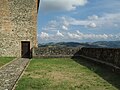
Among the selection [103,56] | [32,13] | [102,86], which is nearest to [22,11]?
[32,13]

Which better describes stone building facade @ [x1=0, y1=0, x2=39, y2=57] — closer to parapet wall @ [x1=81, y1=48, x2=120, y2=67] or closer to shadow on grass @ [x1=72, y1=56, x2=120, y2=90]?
parapet wall @ [x1=81, y1=48, x2=120, y2=67]

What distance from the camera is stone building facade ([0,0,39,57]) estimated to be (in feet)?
92.5

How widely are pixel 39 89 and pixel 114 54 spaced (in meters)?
7.07

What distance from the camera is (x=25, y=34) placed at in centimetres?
2834

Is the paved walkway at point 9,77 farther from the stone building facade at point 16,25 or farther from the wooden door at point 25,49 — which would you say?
the wooden door at point 25,49

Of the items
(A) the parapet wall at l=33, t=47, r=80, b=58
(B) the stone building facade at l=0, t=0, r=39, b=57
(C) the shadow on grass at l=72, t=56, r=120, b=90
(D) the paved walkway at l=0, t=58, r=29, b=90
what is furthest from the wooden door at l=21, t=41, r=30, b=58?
(C) the shadow on grass at l=72, t=56, r=120, b=90

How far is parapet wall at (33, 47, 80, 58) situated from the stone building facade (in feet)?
4.11

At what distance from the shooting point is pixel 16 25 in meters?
28.3

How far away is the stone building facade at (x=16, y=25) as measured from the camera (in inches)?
1110

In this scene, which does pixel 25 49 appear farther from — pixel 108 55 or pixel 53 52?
pixel 108 55

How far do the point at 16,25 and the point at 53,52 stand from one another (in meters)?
5.41

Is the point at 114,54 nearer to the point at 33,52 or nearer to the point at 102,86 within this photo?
the point at 102,86

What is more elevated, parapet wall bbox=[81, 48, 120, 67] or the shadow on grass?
parapet wall bbox=[81, 48, 120, 67]

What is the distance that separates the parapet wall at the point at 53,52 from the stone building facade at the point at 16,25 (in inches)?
49.3
